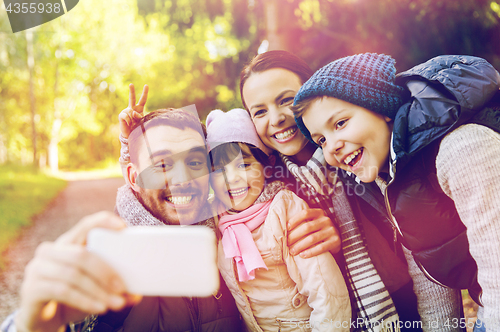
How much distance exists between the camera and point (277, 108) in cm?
193

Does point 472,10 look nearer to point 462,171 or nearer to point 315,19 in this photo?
point 315,19

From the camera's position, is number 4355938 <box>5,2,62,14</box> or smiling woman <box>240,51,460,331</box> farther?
number 4355938 <box>5,2,62,14</box>

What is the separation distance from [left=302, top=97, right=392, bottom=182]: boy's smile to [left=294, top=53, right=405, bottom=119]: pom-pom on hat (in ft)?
0.13

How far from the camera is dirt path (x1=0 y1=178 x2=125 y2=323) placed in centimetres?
399

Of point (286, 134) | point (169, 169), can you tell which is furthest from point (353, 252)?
point (169, 169)

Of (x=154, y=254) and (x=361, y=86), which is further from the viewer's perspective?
(x=361, y=86)

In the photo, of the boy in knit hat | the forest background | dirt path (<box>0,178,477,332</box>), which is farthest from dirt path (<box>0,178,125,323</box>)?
the boy in knit hat

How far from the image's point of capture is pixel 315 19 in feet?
13.5

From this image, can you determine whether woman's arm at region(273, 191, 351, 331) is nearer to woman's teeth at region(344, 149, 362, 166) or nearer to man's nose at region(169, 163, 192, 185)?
woman's teeth at region(344, 149, 362, 166)

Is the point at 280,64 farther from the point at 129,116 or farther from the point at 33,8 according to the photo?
the point at 33,8

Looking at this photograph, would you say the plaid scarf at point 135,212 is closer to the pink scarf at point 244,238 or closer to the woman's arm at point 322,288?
the pink scarf at point 244,238

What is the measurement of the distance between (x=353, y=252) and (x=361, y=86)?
2.92 feet

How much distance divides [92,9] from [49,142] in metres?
6.45

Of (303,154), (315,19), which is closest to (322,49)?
(315,19)
